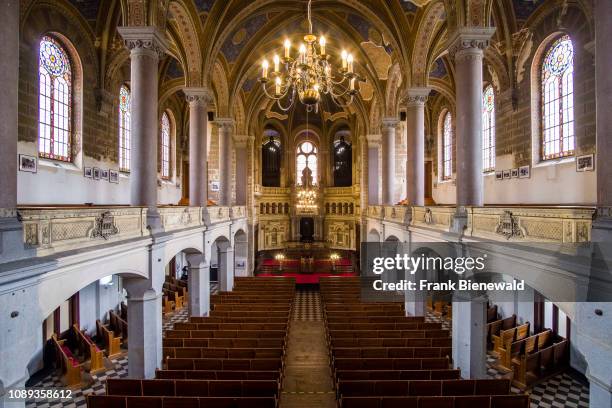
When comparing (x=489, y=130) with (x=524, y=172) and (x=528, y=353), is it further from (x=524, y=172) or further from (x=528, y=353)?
(x=528, y=353)

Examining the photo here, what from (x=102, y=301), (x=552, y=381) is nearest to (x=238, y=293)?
(x=102, y=301)

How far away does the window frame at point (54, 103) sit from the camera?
513 inches

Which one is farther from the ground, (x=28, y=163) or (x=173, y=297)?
(x=28, y=163)

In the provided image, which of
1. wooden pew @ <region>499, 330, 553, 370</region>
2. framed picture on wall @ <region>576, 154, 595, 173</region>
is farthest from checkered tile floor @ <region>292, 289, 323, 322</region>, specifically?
framed picture on wall @ <region>576, 154, 595, 173</region>

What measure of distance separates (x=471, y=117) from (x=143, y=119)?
8.67 metres

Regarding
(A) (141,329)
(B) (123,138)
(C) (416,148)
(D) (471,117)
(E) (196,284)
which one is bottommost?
(A) (141,329)

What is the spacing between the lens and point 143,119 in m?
9.88

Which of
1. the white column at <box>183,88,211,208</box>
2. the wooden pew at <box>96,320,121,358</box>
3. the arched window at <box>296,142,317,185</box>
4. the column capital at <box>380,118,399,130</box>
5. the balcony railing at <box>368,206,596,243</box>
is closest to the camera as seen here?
the balcony railing at <box>368,206,596,243</box>

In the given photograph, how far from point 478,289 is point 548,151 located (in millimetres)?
8118

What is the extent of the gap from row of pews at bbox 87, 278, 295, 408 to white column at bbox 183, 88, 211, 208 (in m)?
4.59

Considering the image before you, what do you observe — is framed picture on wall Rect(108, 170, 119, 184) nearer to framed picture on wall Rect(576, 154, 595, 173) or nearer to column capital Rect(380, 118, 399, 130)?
column capital Rect(380, 118, 399, 130)

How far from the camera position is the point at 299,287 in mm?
23953

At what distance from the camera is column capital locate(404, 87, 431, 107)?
14062 mm

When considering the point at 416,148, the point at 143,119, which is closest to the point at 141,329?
the point at 143,119
